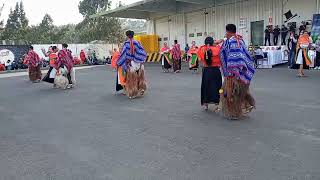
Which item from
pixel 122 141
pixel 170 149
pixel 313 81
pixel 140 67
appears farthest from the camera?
pixel 313 81

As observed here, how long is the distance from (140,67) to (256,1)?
14.7 metres

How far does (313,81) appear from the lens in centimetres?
1298

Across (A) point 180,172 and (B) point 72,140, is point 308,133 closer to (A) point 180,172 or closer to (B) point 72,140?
(A) point 180,172

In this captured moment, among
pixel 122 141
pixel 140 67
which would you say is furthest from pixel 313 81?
pixel 122 141

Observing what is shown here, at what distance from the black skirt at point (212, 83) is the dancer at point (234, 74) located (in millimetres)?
752

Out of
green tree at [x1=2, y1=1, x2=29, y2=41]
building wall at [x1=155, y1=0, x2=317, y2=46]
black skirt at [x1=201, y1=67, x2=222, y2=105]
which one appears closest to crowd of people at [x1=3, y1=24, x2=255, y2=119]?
black skirt at [x1=201, y1=67, x2=222, y2=105]

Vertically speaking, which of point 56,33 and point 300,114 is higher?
point 56,33

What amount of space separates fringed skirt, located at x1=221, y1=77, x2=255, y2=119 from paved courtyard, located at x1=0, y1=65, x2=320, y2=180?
0.65 ft

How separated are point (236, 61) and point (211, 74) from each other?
3.49ft

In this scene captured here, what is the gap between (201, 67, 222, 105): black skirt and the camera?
820cm

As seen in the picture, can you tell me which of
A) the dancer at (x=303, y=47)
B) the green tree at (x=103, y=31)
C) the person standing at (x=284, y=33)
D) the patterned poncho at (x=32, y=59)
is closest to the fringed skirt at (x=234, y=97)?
the dancer at (x=303, y=47)

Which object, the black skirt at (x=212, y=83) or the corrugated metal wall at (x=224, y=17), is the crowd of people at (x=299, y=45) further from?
the black skirt at (x=212, y=83)

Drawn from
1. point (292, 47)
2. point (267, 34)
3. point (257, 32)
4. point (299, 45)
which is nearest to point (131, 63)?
point (299, 45)

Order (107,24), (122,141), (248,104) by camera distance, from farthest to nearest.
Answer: (107,24) → (248,104) → (122,141)
